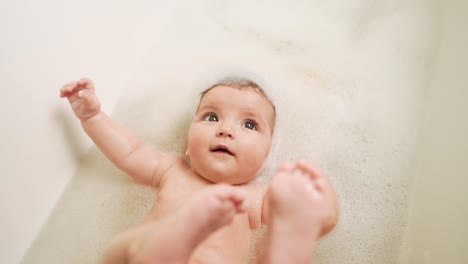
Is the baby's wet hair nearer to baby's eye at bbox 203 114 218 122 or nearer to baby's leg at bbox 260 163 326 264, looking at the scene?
baby's eye at bbox 203 114 218 122

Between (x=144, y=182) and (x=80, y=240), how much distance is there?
21 cm

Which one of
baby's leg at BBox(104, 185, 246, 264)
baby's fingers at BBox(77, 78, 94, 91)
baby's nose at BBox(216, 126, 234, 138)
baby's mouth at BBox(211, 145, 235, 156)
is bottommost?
baby's leg at BBox(104, 185, 246, 264)

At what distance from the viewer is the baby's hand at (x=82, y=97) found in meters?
0.92

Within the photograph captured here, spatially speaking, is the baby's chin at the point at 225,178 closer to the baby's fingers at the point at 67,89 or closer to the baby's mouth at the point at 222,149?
the baby's mouth at the point at 222,149

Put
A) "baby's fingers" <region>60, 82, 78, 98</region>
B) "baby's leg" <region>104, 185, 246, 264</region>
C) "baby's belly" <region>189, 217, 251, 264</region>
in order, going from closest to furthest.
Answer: "baby's leg" <region>104, 185, 246, 264</region>, "baby's belly" <region>189, 217, 251, 264</region>, "baby's fingers" <region>60, 82, 78, 98</region>

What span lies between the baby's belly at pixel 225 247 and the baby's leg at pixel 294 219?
0.18 m

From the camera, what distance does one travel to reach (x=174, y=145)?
113cm

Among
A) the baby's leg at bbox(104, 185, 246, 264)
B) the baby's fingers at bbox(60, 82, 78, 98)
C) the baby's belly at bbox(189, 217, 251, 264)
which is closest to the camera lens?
the baby's leg at bbox(104, 185, 246, 264)

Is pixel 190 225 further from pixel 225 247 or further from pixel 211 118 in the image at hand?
pixel 211 118

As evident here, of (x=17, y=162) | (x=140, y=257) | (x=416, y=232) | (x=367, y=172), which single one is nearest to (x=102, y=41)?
(x=17, y=162)

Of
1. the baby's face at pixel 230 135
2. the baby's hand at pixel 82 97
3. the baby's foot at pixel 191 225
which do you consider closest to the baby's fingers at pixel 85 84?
the baby's hand at pixel 82 97

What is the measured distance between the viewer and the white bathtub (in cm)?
85

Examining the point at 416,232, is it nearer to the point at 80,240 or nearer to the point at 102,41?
the point at 80,240

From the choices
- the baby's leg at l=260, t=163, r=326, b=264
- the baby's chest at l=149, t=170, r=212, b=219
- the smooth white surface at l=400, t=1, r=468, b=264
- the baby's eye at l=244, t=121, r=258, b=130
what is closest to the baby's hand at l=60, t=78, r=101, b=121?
the baby's chest at l=149, t=170, r=212, b=219
